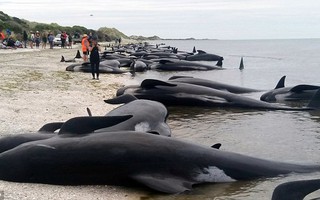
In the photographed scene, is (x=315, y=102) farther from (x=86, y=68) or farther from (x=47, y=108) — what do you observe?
(x=86, y=68)

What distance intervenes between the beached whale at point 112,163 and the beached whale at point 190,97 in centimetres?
635

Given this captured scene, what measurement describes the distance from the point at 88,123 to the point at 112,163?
30.3 inches

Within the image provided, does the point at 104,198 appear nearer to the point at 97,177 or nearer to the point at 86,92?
the point at 97,177

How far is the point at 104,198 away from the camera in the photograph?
5707 mm

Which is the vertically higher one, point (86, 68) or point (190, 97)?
point (190, 97)

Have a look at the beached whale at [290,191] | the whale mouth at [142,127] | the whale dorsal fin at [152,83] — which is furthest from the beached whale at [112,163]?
the whale dorsal fin at [152,83]

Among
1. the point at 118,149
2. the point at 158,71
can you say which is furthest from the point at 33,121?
the point at 158,71

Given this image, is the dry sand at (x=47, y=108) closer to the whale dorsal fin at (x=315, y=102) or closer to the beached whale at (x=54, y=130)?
the beached whale at (x=54, y=130)

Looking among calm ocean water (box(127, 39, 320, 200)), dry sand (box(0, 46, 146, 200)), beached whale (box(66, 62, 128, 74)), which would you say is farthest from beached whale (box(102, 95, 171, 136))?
beached whale (box(66, 62, 128, 74))

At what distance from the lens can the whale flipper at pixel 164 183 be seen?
5.86m

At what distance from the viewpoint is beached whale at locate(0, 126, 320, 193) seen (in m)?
5.98

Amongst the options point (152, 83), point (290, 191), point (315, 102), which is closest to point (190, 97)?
point (152, 83)

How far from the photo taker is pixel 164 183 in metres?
5.91

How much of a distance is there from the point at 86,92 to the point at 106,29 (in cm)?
13861
